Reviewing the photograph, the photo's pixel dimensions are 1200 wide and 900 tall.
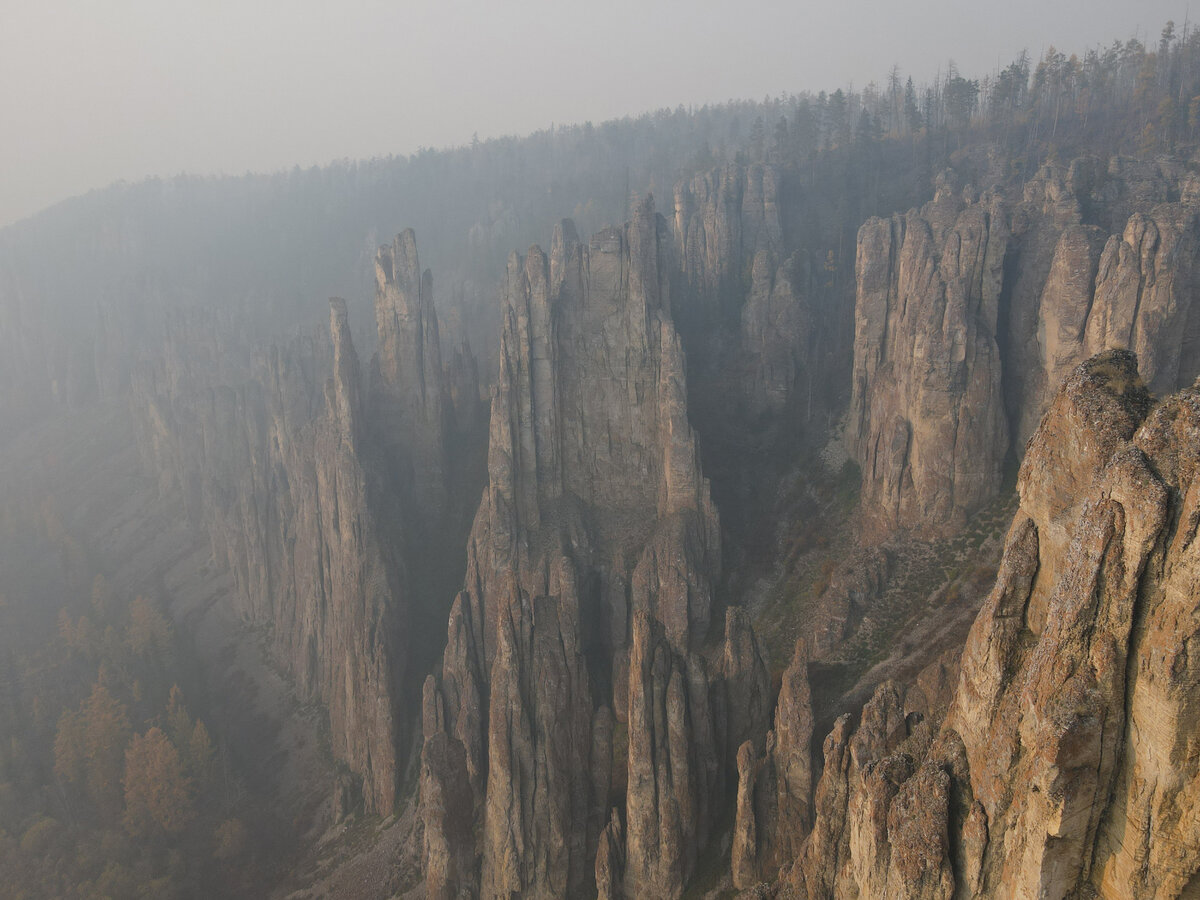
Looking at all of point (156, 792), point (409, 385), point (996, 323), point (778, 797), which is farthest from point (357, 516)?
point (996, 323)

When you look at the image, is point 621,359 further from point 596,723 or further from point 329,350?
point 329,350

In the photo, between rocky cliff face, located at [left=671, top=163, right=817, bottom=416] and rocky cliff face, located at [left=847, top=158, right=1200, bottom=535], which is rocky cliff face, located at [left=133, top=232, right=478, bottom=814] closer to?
rocky cliff face, located at [left=671, top=163, right=817, bottom=416]

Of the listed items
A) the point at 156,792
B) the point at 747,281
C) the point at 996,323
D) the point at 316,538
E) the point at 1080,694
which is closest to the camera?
the point at 1080,694

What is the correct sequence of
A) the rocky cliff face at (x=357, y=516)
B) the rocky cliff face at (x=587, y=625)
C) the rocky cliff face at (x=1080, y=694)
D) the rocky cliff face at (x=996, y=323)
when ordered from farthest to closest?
1. the rocky cliff face at (x=357, y=516)
2. the rocky cliff face at (x=996, y=323)
3. the rocky cliff face at (x=587, y=625)
4. the rocky cliff face at (x=1080, y=694)

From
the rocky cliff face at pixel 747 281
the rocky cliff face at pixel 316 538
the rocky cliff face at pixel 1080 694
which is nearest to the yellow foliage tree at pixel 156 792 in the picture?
the rocky cliff face at pixel 316 538

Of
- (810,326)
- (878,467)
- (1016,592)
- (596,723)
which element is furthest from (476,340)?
(1016,592)

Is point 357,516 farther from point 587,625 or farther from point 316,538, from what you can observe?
point 587,625

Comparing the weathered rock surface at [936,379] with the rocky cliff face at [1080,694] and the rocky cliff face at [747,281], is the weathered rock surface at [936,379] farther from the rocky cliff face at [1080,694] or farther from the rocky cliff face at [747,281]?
the rocky cliff face at [1080,694]
